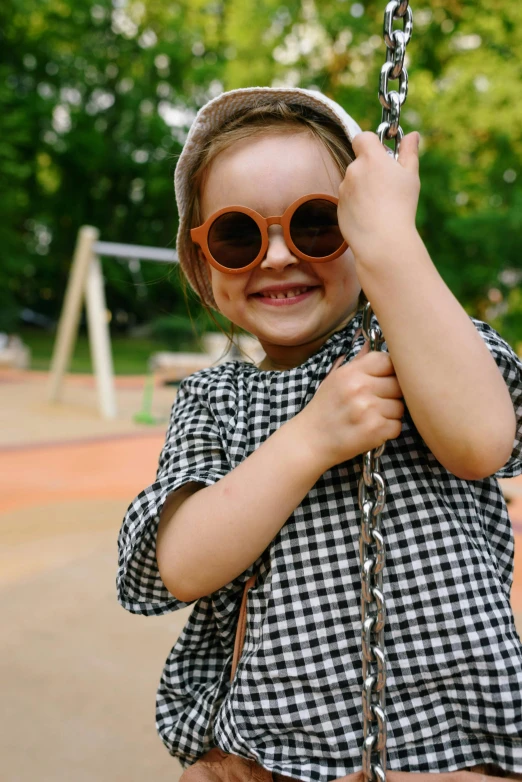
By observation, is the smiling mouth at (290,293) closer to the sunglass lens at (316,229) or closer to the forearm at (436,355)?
the sunglass lens at (316,229)

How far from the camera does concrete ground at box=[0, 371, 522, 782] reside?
6.00ft

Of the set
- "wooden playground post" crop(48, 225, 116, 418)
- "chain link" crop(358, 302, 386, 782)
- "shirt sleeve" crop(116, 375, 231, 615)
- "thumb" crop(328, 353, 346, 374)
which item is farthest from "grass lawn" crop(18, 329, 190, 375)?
"chain link" crop(358, 302, 386, 782)

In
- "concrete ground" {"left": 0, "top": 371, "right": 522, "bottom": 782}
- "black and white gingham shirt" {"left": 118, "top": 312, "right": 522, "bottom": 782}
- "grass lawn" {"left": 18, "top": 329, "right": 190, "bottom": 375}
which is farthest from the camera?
"grass lawn" {"left": 18, "top": 329, "right": 190, "bottom": 375}

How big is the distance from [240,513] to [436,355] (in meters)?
0.32

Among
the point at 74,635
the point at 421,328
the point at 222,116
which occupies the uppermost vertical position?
the point at 222,116

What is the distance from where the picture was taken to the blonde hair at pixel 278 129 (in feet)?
3.73

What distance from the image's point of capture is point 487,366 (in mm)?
874

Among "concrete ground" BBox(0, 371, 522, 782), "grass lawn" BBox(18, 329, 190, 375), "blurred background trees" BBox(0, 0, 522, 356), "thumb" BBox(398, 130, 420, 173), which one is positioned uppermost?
"blurred background trees" BBox(0, 0, 522, 356)

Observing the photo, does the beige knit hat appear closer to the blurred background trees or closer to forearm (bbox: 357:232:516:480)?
forearm (bbox: 357:232:516:480)

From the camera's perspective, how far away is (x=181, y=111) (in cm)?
2278

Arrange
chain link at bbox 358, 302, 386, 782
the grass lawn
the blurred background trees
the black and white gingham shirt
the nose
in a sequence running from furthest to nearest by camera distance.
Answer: the grass lawn → the blurred background trees → the nose → the black and white gingham shirt → chain link at bbox 358, 302, 386, 782

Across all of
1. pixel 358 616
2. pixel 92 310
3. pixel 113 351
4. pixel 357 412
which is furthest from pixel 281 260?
pixel 113 351

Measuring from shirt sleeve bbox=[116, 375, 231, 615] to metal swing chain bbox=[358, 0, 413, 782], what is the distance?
0.27m

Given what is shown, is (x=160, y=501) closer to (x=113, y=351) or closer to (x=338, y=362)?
(x=338, y=362)
